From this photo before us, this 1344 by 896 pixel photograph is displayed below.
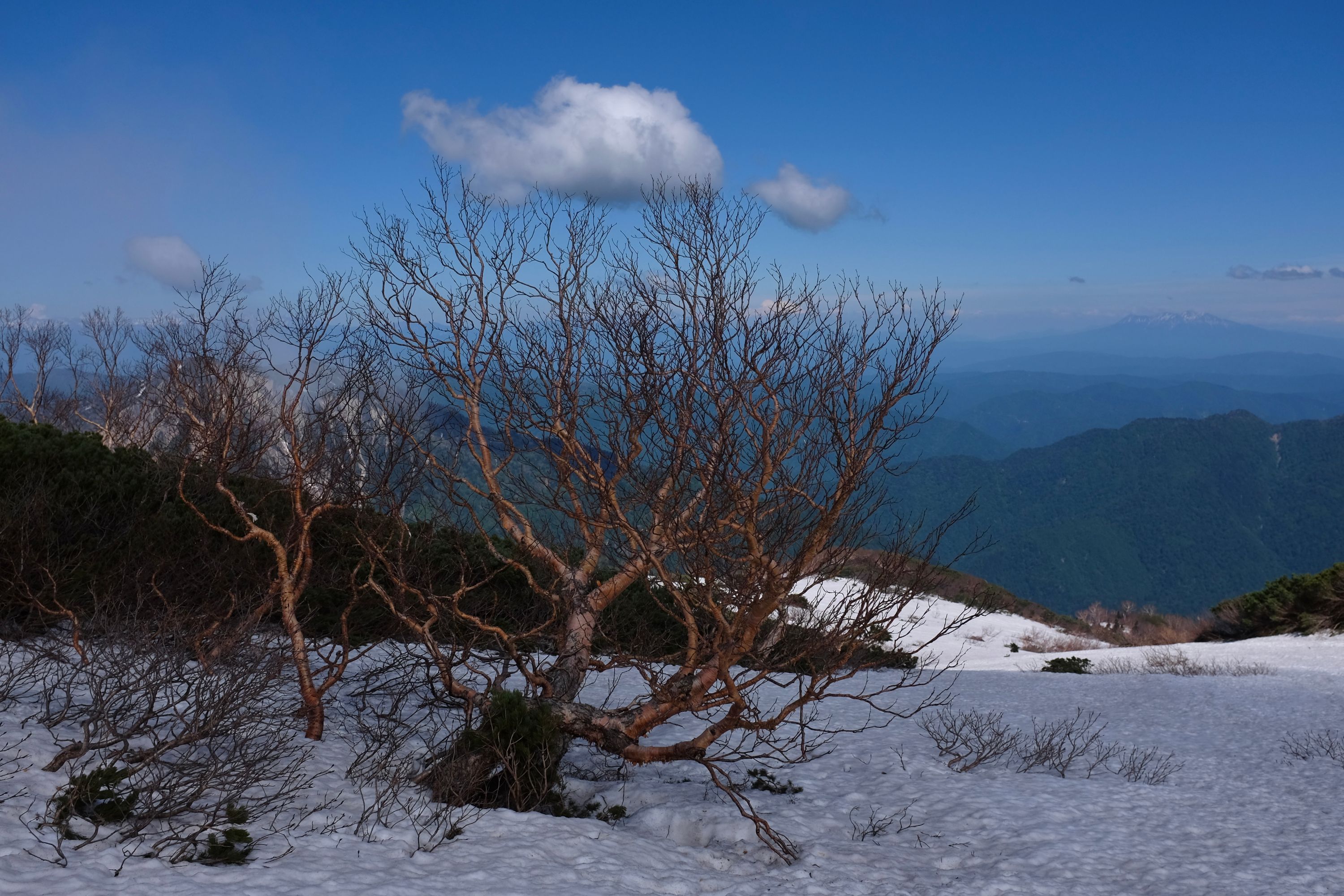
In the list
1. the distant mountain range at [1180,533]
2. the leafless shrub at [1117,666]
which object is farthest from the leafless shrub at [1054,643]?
the distant mountain range at [1180,533]

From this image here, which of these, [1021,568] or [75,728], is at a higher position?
[75,728]

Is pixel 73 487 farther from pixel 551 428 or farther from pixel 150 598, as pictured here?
pixel 551 428

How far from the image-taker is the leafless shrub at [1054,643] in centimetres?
2522

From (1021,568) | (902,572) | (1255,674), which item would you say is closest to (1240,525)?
(1021,568)

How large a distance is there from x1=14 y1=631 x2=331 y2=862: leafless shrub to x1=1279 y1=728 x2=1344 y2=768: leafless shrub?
1063 centimetres

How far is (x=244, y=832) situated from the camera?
499cm

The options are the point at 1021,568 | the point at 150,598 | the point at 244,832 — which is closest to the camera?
the point at 244,832

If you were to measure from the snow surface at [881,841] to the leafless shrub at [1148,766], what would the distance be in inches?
7.8

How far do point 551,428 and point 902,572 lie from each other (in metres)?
3.44

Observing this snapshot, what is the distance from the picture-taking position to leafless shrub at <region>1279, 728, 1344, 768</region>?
966cm

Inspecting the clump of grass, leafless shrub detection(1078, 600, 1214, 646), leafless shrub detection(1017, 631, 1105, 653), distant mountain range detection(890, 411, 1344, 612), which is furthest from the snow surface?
distant mountain range detection(890, 411, 1344, 612)

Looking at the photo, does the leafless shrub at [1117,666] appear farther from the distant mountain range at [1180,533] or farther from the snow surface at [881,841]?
the distant mountain range at [1180,533]

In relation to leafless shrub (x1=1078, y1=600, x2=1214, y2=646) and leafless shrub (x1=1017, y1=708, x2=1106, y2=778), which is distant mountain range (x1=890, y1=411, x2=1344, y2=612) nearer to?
leafless shrub (x1=1078, y1=600, x2=1214, y2=646)

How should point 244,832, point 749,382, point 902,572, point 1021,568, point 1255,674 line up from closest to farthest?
point 244,832 → point 902,572 → point 749,382 → point 1255,674 → point 1021,568
